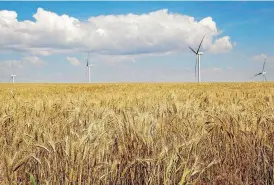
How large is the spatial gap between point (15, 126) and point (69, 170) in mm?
2227

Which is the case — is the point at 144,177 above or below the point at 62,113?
below

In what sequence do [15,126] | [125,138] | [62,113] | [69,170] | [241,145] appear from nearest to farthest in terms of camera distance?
[69,170], [125,138], [241,145], [15,126], [62,113]

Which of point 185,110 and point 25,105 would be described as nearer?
point 185,110

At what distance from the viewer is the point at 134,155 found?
3145 millimetres

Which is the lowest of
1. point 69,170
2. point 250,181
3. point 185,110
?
point 250,181

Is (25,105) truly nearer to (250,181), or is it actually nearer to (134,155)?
(134,155)

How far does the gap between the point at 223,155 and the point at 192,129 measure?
1.47ft

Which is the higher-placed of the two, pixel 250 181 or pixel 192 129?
pixel 192 129

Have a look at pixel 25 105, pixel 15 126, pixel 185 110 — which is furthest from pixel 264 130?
pixel 25 105

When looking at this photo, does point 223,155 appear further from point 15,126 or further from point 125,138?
point 15,126

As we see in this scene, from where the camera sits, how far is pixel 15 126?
459cm

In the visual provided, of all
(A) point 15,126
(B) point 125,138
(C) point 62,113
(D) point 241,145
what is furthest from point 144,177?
(C) point 62,113

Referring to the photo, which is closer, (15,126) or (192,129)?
(192,129)

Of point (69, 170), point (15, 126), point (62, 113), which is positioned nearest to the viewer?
point (69, 170)
